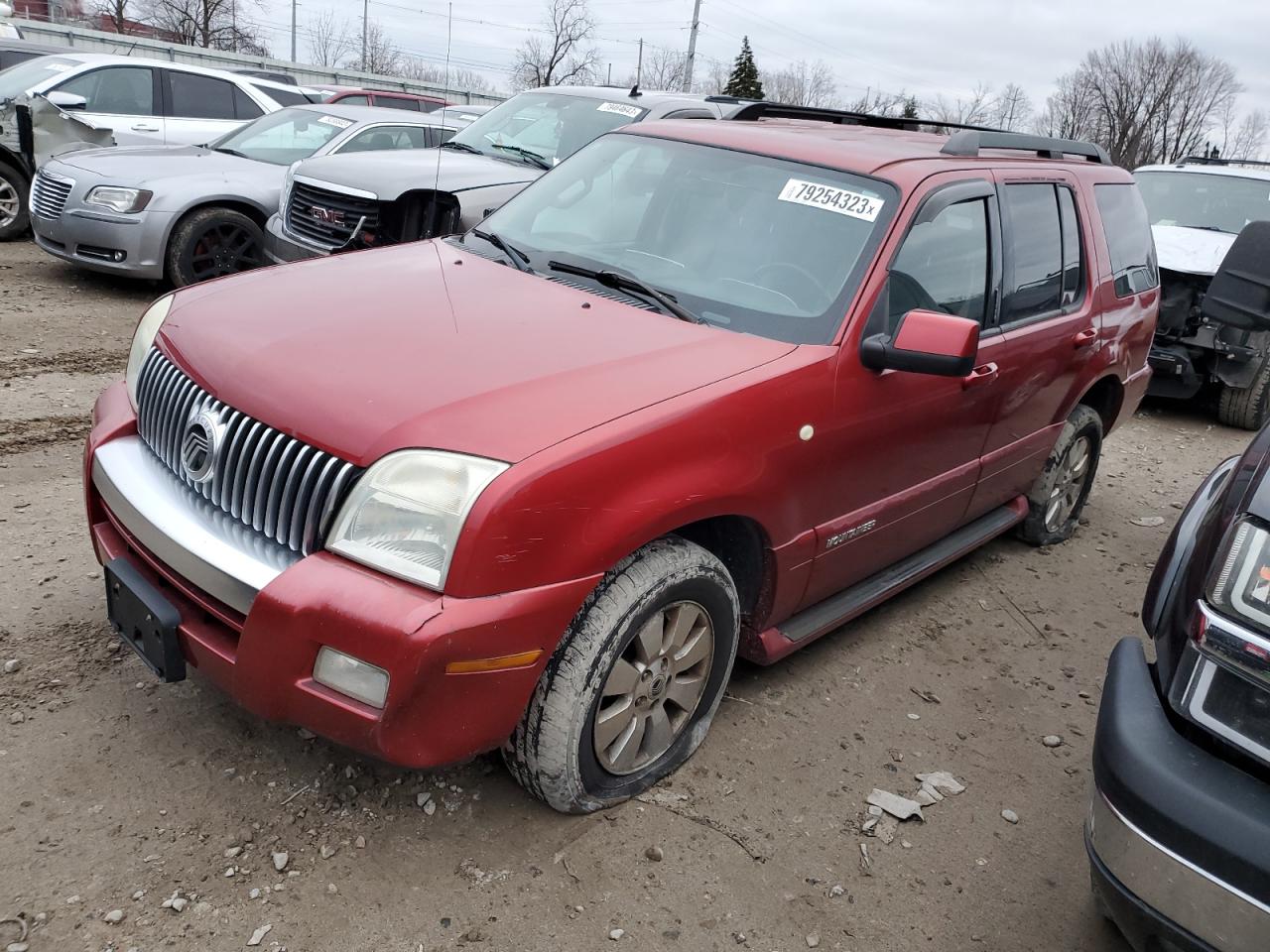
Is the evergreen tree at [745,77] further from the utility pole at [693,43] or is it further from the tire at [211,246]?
the tire at [211,246]

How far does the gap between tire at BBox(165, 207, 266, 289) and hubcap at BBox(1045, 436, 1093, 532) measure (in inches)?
236

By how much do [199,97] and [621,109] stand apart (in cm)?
541

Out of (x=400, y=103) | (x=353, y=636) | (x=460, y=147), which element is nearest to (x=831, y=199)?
(x=353, y=636)

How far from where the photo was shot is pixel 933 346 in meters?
2.90

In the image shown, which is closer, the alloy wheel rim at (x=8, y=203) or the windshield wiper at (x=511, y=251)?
the windshield wiper at (x=511, y=251)

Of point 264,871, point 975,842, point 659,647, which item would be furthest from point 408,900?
point 975,842

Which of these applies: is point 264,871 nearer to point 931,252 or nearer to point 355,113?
point 931,252

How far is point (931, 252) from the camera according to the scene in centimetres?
340

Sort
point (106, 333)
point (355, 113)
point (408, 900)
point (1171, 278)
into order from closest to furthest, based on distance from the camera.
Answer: point (408, 900), point (106, 333), point (1171, 278), point (355, 113)

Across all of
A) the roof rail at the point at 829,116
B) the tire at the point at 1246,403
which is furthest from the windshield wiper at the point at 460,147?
the tire at the point at 1246,403

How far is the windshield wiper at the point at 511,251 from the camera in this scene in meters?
3.45

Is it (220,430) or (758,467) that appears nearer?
(220,430)

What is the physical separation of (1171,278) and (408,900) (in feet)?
23.8

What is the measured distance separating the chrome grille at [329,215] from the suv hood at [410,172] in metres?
0.09
